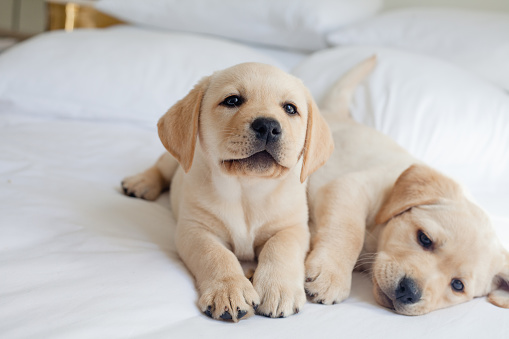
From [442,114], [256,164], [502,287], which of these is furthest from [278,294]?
[442,114]

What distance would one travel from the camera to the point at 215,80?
1837 millimetres

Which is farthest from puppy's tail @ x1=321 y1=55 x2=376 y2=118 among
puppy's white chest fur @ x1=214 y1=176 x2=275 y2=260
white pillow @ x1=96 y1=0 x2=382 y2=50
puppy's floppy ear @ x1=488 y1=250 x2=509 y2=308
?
puppy's floppy ear @ x1=488 y1=250 x2=509 y2=308

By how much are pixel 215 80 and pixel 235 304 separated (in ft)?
2.86

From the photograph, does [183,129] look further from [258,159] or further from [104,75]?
[104,75]

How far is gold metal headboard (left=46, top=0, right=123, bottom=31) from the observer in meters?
5.64

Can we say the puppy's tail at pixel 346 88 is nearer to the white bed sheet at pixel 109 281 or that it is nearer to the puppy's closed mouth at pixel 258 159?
the white bed sheet at pixel 109 281

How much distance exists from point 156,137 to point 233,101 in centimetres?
165

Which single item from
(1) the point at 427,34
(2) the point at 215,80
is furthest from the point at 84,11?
(2) the point at 215,80

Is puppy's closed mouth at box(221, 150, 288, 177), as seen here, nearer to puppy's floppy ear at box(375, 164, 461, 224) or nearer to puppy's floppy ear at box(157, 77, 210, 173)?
puppy's floppy ear at box(157, 77, 210, 173)

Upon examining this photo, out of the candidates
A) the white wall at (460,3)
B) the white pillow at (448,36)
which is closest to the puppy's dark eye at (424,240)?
the white pillow at (448,36)

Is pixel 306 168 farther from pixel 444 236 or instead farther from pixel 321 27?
pixel 321 27

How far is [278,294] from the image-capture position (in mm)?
1470

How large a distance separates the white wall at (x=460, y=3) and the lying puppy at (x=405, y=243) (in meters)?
2.80

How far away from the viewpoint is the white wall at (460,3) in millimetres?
4168
